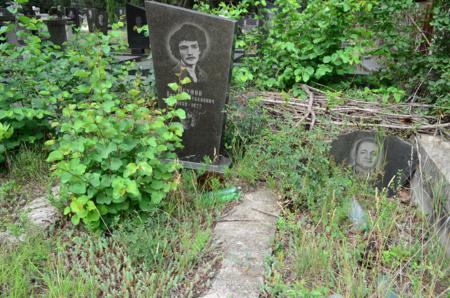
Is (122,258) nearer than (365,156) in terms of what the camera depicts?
Yes

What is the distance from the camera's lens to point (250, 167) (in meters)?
3.56

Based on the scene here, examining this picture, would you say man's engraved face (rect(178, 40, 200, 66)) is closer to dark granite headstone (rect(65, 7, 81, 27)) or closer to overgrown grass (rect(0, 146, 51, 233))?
overgrown grass (rect(0, 146, 51, 233))

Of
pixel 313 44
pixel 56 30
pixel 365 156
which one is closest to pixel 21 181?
pixel 365 156

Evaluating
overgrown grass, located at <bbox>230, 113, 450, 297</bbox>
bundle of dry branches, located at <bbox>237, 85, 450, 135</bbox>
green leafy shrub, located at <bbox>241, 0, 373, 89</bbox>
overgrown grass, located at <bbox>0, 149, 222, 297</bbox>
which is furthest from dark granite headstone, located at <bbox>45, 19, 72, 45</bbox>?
overgrown grass, located at <bbox>0, 149, 222, 297</bbox>

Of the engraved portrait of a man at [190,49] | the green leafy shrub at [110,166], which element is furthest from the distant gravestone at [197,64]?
the green leafy shrub at [110,166]

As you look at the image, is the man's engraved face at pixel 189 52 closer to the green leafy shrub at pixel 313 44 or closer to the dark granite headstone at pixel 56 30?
the green leafy shrub at pixel 313 44

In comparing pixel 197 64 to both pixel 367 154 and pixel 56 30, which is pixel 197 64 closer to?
pixel 367 154

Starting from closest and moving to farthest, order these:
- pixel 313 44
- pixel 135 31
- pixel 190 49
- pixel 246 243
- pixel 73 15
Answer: pixel 246 243, pixel 190 49, pixel 313 44, pixel 135 31, pixel 73 15

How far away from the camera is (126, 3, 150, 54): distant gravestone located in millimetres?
10711

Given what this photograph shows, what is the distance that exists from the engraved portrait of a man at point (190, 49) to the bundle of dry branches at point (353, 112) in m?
0.94

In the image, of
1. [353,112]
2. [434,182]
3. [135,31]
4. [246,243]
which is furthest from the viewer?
[135,31]

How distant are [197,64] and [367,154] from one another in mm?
1751

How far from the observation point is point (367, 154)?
362 centimetres

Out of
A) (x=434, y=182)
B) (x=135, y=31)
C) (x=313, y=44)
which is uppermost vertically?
(x=135, y=31)
